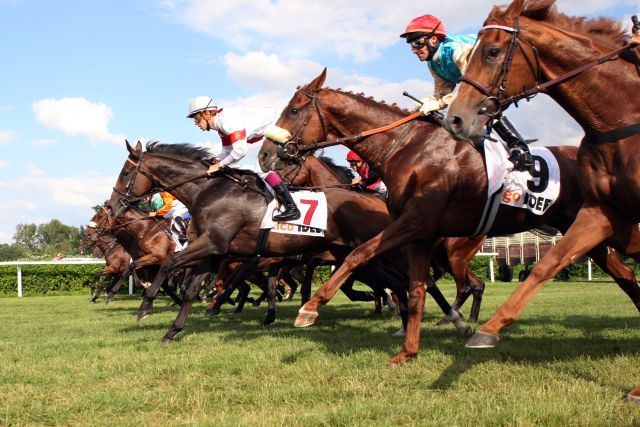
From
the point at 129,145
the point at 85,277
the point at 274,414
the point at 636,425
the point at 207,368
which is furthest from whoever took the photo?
the point at 85,277

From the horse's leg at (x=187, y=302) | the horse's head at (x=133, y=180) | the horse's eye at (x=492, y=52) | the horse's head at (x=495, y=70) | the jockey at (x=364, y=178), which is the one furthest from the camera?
the horse's head at (x=133, y=180)

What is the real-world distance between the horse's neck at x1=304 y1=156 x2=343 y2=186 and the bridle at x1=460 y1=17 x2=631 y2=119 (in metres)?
5.56

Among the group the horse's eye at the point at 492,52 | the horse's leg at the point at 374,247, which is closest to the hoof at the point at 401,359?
the horse's leg at the point at 374,247

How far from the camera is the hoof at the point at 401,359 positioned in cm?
512

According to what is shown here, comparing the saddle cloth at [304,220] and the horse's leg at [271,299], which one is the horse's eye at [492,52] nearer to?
the saddle cloth at [304,220]

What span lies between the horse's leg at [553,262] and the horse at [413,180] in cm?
147

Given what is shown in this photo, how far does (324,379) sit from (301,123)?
266cm

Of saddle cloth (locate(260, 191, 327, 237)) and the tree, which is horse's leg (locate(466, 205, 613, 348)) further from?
the tree

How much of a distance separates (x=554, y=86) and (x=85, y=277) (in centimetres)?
2227

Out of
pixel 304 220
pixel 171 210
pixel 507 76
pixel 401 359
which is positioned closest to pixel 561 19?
pixel 507 76

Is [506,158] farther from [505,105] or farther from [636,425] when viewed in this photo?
[636,425]

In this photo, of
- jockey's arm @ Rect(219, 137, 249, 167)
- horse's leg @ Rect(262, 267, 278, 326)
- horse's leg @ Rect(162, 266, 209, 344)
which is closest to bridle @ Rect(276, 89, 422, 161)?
jockey's arm @ Rect(219, 137, 249, 167)

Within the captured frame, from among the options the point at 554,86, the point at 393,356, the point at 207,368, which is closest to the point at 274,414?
the point at 207,368

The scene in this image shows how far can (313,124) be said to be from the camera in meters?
6.26
